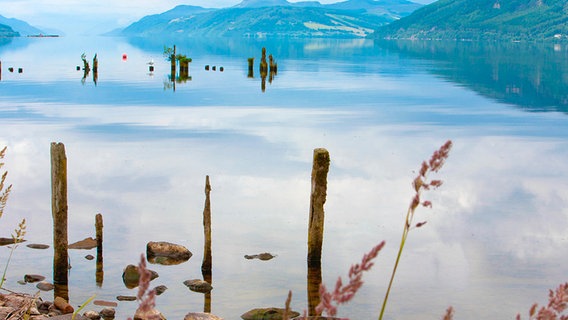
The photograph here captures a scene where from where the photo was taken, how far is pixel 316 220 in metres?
19.5

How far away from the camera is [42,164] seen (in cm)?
3731

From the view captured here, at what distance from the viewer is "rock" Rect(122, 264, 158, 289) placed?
20.2 m

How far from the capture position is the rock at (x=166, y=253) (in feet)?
72.6

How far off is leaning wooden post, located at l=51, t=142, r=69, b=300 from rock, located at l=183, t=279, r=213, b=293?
2.84 meters

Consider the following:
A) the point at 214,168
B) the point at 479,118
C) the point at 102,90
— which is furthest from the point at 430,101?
the point at 214,168

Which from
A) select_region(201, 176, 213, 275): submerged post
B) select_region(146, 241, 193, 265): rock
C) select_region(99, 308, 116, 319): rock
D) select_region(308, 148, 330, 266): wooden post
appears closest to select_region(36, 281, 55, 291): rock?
select_region(99, 308, 116, 319): rock

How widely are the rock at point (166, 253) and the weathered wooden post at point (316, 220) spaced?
12.0 ft

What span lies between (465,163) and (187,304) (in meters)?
22.8

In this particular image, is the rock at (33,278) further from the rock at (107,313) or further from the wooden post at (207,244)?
the wooden post at (207,244)

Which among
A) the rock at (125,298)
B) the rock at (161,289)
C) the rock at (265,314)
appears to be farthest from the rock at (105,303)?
the rock at (265,314)

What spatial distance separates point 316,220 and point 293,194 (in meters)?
11.5

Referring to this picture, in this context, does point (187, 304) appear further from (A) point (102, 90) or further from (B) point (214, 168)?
(A) point (102, 90)

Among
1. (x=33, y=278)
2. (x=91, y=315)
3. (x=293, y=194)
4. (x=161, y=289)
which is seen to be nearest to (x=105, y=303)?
(x=161, y=289)

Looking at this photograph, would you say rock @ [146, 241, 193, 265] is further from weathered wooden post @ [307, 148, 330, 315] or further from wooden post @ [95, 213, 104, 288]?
weathered wooden post @ [307, 148, 330, 315]
